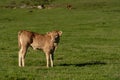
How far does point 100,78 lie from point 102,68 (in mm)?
2952

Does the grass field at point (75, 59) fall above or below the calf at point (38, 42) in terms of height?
below

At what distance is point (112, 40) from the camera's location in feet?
101

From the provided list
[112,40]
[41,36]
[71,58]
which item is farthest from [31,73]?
[112,40]

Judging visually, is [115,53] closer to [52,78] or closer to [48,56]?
[48,56]

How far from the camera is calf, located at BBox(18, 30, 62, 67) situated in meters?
16.6

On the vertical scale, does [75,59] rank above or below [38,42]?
below

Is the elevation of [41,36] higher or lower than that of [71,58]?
higher

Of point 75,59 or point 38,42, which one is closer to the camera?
point 38,42

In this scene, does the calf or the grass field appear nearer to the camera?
the grass field

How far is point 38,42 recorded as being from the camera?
55.3ft

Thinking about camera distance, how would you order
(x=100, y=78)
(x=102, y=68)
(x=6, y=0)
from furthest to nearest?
(x=6, y=0), (x=102, y=68), (x=100, y=78)

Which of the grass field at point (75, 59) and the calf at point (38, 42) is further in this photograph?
the calf at point (38, 42)

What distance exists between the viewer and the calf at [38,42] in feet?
54.6

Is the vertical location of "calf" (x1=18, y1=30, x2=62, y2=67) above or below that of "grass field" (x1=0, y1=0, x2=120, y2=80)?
above
